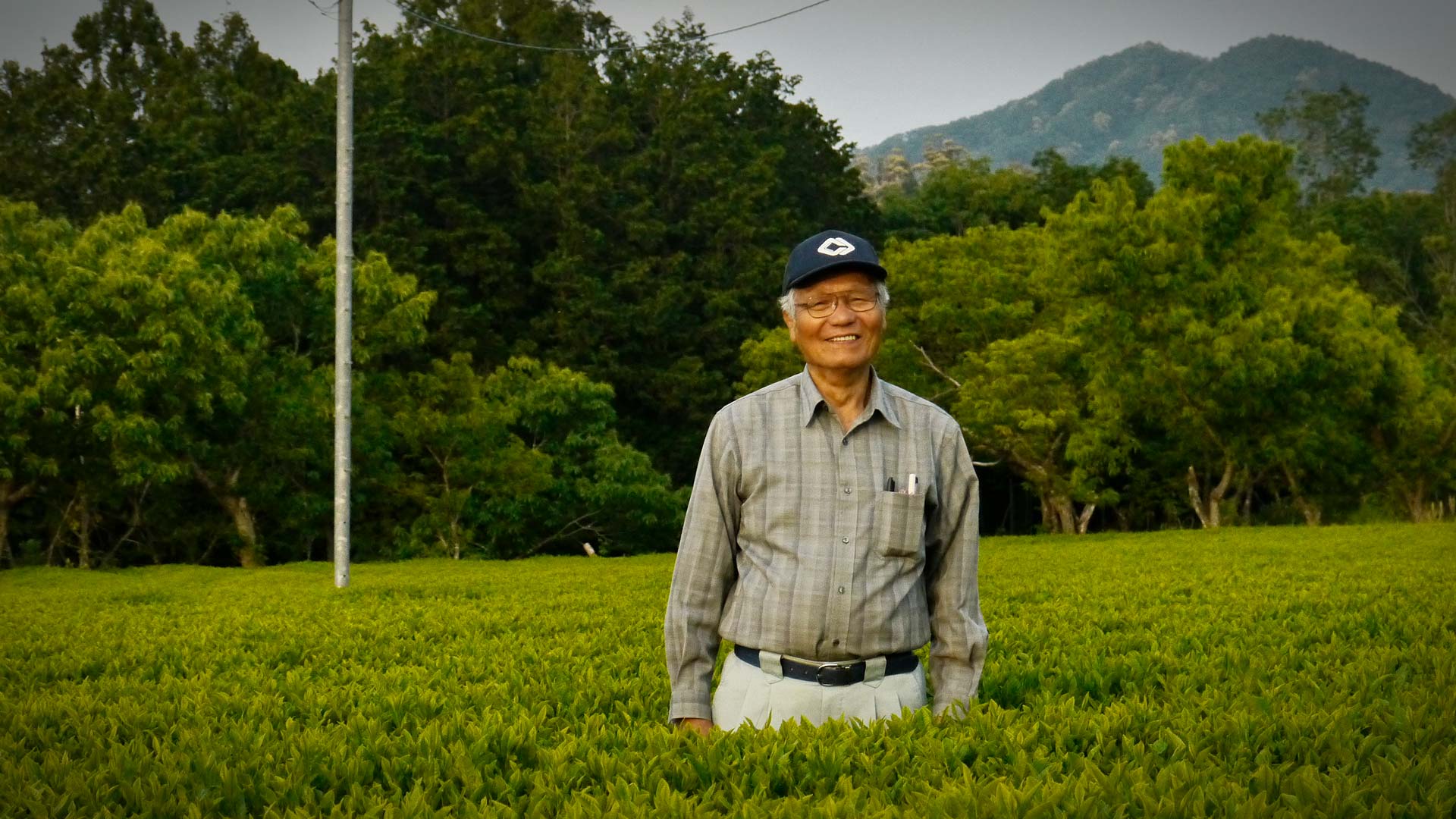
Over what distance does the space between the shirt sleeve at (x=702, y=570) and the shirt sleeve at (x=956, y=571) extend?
62cm

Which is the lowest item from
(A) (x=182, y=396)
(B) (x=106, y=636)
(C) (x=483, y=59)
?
(B) (x=106, y=636)

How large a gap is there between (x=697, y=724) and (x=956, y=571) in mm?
895

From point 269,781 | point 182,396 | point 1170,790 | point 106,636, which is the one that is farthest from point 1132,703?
point 182,396

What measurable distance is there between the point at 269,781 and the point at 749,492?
1655 millimetres

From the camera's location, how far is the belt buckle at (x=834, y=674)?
12.3 ft

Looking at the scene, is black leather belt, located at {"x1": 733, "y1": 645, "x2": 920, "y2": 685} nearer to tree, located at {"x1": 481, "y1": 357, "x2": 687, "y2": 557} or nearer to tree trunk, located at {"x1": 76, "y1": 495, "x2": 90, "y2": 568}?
tree trunk, located at {"x1": 76, "y1": 495, "x2": 90, "y2": 568}

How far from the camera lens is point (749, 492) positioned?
383 centimetres

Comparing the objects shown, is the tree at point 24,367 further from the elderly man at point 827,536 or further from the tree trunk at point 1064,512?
the tree trunk at point 1064,512

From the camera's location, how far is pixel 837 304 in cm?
376

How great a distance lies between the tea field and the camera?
3578 millimetres

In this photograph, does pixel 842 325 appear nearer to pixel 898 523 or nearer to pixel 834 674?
pixel 898 523

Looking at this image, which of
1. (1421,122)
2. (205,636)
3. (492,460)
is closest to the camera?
(205,636)

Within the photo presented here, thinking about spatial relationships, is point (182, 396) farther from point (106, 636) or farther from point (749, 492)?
point (749, 492)

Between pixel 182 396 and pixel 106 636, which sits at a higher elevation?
pixel 182 396
